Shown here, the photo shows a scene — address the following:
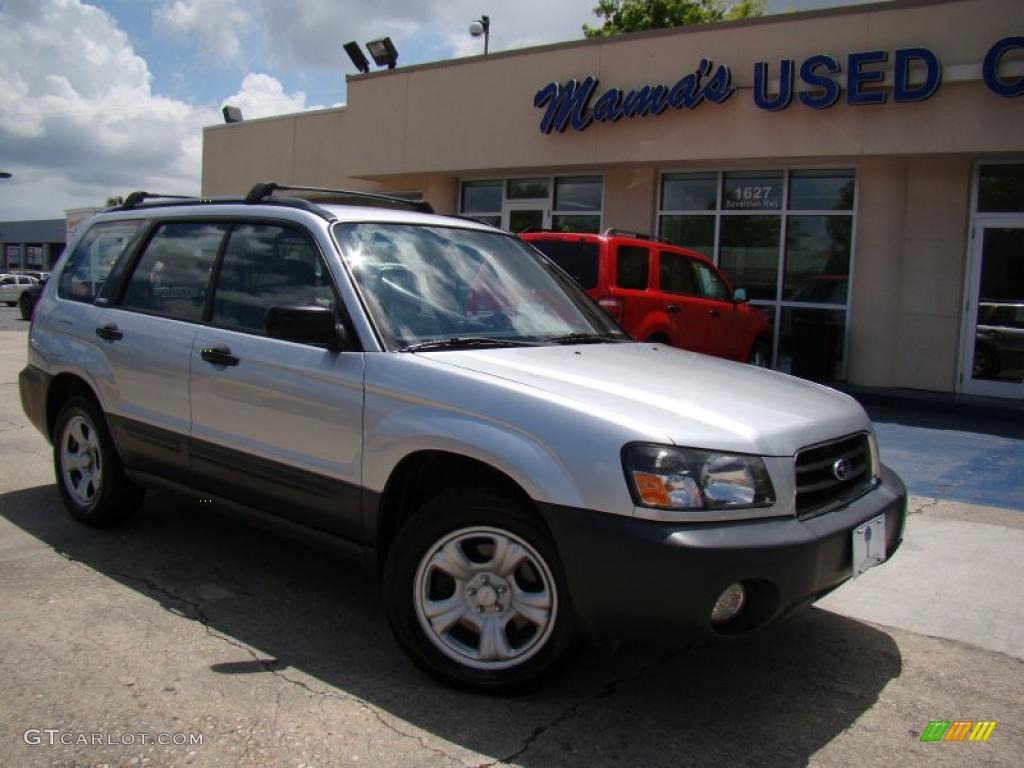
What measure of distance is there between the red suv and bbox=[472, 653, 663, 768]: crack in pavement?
5488 mm

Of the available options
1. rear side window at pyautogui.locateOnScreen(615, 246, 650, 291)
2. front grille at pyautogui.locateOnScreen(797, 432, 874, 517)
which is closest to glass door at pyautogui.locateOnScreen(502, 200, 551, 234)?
rear side window at pyautogui.locateOnScreen(615, 246, 650, 291)

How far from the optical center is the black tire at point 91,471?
16.0 feet

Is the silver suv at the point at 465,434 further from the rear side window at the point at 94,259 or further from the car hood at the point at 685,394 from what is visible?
the rear side window at the point at 94,259

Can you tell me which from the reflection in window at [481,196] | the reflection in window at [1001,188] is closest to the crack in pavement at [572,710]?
the reflection in window at [1001,188]

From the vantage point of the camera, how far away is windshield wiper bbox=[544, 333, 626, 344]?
157 inches

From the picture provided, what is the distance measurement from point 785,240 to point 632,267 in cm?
478

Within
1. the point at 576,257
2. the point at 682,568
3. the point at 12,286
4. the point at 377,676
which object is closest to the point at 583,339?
the point at 682,568

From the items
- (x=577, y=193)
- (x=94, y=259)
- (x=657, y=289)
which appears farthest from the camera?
(x=577, y=193)

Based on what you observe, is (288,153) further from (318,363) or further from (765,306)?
(318,363)

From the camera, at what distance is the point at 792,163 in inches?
503

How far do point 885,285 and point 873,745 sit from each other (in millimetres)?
10251

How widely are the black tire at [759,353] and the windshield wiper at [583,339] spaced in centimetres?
770

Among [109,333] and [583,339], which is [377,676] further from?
[109,333]

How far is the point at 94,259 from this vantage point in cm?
525
